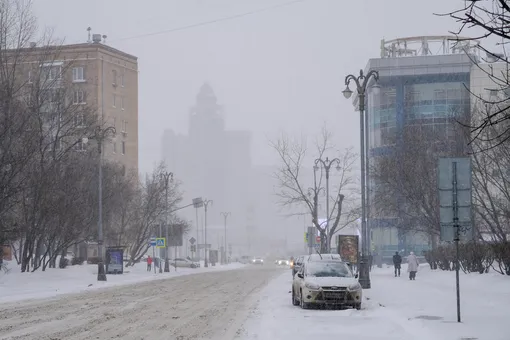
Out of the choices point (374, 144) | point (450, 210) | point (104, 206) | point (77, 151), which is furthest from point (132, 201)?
point (450, 210)

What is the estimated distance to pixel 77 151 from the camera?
5803cm

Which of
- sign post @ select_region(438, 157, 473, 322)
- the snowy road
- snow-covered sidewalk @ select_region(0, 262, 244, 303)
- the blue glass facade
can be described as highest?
the blue glass facade

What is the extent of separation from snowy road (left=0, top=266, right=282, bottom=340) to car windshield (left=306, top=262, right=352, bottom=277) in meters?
2.28

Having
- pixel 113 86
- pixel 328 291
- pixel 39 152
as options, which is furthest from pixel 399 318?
pixel 113 86

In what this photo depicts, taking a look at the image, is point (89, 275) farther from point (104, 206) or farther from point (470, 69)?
point (470, 69)

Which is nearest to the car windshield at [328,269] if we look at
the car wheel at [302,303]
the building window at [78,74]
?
the car wheel at [302,303]

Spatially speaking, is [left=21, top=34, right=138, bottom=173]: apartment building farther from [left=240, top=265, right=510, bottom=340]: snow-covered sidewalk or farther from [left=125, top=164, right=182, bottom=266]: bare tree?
[left=240, top=265, right=510, bottom=340]: snow-covered sidewalk

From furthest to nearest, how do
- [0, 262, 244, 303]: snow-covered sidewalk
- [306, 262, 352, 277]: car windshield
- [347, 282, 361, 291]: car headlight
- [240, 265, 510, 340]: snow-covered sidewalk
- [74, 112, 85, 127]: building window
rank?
[74, 112, 85, 127]: building window, [0, 262, 244, 303]: snow-covered sidewalk, [306, 262, 352, 277]: car windshield, [347, 282, 361, 291]: car headlight, [240, 265, 510, 340]: snow-covered sidewalk

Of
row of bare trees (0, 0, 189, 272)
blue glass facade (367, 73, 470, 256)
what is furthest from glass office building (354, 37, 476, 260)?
row of bare trees (0, 0, 189, 272)

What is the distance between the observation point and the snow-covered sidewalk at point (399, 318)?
16.6m

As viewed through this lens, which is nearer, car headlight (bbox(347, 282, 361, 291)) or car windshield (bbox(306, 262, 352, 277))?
car headlight (bbox(347, 282, 361, 291))

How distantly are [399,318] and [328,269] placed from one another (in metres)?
5.90

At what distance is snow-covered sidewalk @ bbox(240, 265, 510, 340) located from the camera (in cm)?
1662

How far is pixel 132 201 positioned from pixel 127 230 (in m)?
2.69
